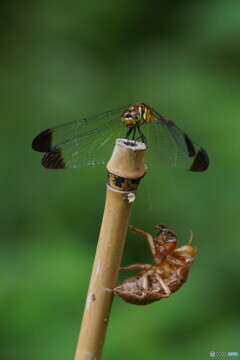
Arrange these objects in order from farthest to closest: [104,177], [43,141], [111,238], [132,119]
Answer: [104,177] < [43,141] < [132,119] < [111,238]

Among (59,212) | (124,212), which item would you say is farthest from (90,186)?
(124,212)

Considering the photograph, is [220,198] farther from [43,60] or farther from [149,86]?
[43,60]

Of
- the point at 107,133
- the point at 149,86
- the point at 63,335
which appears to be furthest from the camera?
the point at 149,86

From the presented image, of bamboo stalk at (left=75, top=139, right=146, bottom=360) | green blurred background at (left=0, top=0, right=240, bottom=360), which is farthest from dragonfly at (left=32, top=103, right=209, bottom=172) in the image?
green blurred background at (left=0, top=0, right=240, bottom=360)

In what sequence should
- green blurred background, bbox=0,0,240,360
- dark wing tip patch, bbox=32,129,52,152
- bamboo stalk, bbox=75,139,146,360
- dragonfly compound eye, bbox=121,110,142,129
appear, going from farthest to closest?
green blurred background, bbox=0,0,240,360 < dark wing tip patch, bbox=32,129,52,152 < dragonfly compound eye, bbox=121,110,142,129 < bamboo stalk, bbox=75,139,146,360

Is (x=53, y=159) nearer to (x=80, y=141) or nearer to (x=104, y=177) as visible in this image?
→ (x=80, y=141)

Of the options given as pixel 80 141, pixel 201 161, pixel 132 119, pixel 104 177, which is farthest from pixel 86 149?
pixel 104 177

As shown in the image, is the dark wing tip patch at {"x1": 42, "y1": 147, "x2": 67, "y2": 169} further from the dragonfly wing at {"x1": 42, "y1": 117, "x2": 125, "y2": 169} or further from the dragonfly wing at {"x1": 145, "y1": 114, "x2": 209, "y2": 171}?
the dragonfly wing at {"x1": 145, "y1": 114, "x2": 209, "y2": 171}
